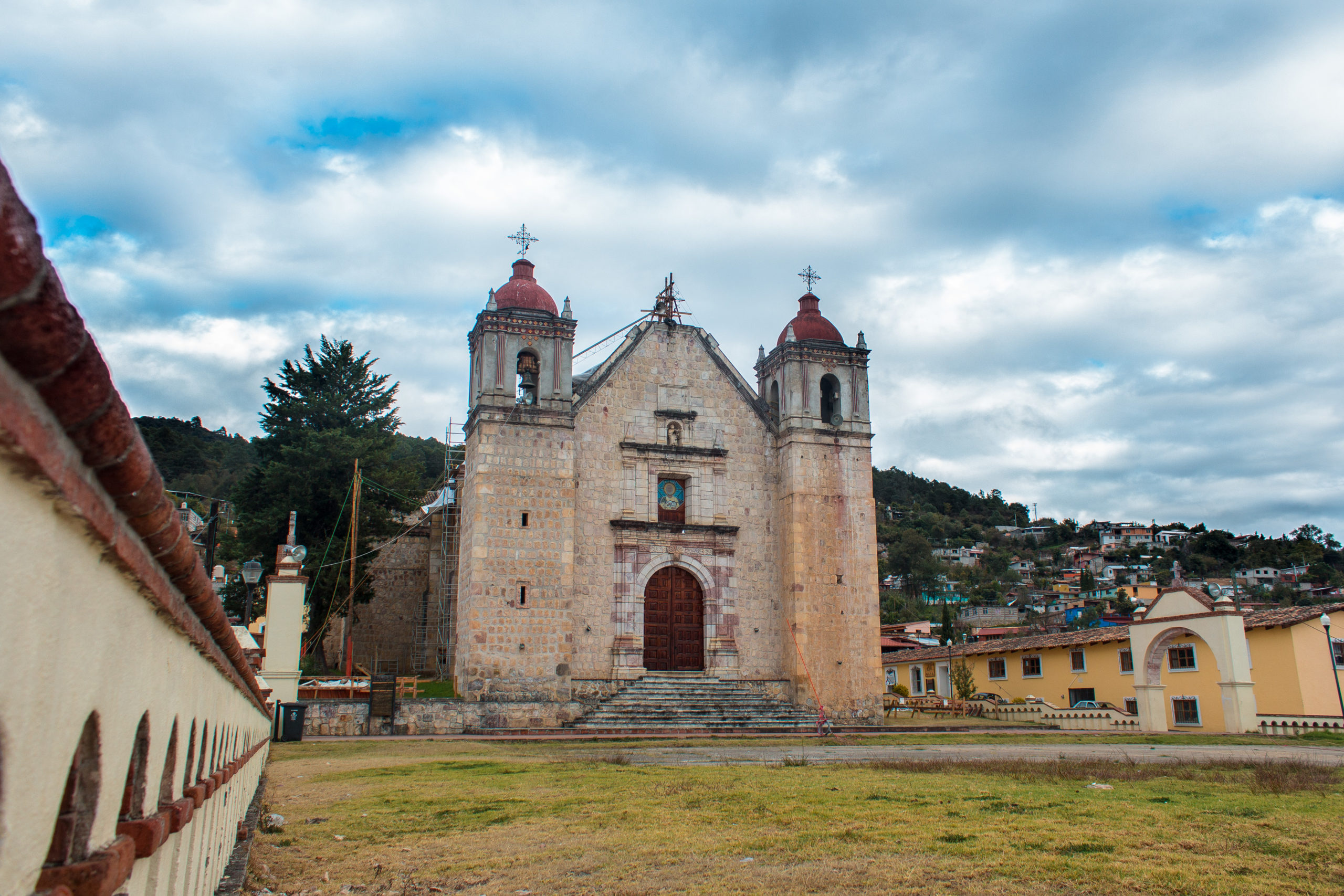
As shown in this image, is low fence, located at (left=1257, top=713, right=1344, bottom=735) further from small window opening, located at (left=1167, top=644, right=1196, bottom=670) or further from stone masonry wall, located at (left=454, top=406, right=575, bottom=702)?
stone masonry wall, located at (left=454, top=406, right=575, bottom=702)

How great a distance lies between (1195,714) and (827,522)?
10222 mm

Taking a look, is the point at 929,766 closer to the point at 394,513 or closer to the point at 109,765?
the point at 109,765

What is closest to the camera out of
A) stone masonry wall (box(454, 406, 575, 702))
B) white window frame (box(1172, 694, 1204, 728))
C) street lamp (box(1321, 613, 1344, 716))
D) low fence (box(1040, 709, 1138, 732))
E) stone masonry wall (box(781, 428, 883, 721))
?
stone masonry wall (box(454, 406, 575, 702))

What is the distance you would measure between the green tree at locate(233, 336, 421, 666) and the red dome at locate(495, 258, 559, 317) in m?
7.19

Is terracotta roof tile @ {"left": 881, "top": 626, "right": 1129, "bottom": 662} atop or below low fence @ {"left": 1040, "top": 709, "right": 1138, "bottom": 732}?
atop

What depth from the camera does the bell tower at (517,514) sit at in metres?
21.2

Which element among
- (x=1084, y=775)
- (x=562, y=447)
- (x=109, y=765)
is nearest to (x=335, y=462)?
(x=562, y=447)

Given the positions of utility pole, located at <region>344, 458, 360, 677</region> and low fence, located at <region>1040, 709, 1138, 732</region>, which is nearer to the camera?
low fence, located at <region>1040, 709, 1138, 732</region>

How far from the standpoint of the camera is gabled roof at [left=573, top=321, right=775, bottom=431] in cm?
2416

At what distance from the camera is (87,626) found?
1.98 metres

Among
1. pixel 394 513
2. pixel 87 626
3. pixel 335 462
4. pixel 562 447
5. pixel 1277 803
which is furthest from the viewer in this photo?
pixel 394 513

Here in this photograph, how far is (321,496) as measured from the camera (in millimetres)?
28328

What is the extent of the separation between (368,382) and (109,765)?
3223 cm

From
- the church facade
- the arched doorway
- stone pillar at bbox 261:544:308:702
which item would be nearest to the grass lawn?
stone pillar at bbox 261:544:308:702
